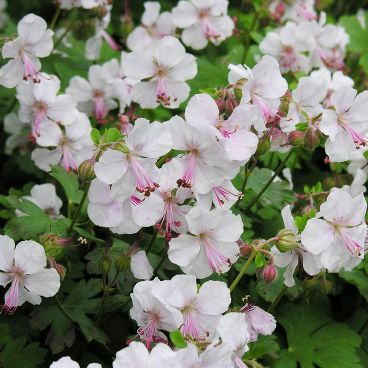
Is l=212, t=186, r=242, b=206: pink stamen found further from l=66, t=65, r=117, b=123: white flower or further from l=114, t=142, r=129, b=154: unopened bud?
l=66, t=65, r=117, b=123: white flower

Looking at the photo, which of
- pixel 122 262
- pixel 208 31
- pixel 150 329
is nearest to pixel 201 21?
pixel 208 31

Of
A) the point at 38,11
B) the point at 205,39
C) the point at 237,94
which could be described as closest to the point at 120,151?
the point at 237,94

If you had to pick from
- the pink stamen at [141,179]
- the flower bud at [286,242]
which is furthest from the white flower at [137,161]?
the flower bud at [286,242]

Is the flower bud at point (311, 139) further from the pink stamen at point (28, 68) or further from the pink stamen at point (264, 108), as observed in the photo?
the pink stamen at point (28, 68)

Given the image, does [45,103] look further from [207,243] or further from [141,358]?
[141,358]

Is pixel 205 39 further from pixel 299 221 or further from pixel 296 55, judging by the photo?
pixel 299 221

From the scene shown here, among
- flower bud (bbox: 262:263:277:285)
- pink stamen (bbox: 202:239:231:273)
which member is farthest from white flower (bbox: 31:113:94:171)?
flower bud (bbox: 262:263:277:285)
